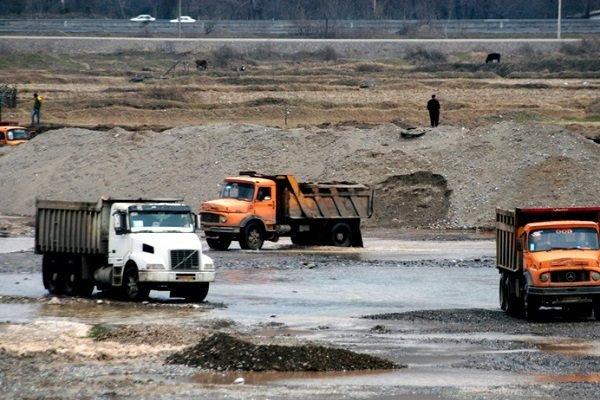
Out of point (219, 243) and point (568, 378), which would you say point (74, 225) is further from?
point (568, 378)

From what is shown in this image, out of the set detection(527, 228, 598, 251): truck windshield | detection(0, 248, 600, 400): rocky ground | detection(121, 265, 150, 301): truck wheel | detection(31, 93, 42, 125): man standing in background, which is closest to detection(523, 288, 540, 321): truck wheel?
detection(0, 248, 600, 400): rocky ground

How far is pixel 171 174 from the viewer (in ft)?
195

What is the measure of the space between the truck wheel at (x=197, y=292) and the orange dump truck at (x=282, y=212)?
40.9 feet

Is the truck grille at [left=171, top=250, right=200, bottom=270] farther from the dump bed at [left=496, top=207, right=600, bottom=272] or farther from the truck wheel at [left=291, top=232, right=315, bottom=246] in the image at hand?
the truck wheel at [left=291, top=232, right=315, bottom=246]

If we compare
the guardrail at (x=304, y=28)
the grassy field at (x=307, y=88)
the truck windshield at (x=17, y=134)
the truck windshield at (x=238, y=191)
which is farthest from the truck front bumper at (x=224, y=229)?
the guardrail at (x=304, y=28)

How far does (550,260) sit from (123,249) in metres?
9.26

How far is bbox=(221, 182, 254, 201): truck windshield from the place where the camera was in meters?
44.5

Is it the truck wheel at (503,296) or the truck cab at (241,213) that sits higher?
the truck cab at (241,213)

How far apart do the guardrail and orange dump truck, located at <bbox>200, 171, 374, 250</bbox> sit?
8738cm

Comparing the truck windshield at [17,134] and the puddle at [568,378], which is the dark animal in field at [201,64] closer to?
the truck windshield at [17,134]

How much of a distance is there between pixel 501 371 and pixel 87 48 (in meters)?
110

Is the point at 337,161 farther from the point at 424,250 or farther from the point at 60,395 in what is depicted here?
the point at 60,395

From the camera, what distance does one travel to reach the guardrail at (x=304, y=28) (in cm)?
13338

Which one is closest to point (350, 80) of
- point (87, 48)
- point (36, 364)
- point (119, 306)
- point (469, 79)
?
point (469, 79)
